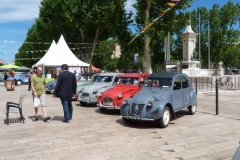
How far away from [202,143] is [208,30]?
4606 cm

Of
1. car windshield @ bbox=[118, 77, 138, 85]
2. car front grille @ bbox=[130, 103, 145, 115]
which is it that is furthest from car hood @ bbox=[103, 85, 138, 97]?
car front grille @ bbox=[130, 103, 145, 115]

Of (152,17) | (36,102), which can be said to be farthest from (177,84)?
(152,17)

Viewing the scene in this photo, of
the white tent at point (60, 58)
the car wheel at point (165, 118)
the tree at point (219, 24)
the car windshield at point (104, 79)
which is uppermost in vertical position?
the tree at point (219, 24)

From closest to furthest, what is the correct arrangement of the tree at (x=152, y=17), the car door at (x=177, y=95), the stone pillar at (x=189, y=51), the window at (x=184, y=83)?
the car door at (x=177, y=95) < the window at (x=184, y=83) < the tree at (x=152, y=17) < the stone pillar at (x=189, y=51)

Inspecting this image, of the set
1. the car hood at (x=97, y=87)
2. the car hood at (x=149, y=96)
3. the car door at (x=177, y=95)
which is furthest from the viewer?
the car hood at (x=97, y=87)

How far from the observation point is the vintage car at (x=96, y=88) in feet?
41.3

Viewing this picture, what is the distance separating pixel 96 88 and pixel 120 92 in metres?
2.33

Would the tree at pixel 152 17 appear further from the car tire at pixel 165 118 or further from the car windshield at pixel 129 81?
the car tire at pixel 165 118

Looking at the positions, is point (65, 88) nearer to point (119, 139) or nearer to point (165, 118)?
point (119, 139)

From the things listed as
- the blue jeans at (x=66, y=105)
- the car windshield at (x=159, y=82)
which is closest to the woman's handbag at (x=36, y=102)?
the blue jeans at (x=66, y=105)

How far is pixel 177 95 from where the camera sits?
9180 millimetres

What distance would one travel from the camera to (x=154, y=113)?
26.1 ft

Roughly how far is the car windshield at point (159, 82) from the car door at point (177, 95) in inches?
8.7

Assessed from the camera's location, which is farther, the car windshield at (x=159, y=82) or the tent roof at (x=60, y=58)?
the tent roof at (x=60, y=58)
